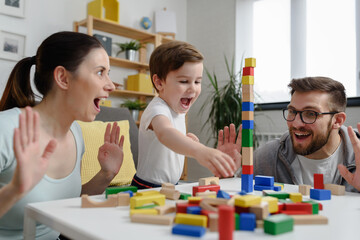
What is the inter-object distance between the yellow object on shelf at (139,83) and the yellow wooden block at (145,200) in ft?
9.82

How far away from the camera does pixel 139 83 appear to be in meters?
3.66

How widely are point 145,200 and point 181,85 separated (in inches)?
27.2

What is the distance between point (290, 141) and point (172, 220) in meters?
1.23

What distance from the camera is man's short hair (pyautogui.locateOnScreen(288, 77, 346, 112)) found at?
1598 millimetres

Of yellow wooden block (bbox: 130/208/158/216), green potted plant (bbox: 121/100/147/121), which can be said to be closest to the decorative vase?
green potted plant (bbox: 121/100/147/121)

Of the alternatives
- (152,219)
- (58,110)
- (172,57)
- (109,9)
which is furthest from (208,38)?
(152,219)

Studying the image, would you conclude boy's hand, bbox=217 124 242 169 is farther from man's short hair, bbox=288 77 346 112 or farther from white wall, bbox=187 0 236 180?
white wall, bbox=187 0 236 180

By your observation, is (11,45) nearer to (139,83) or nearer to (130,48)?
Answer: (130,48)

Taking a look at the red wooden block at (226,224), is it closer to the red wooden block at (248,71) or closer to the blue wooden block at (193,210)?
the blue wooden block at (193,210)

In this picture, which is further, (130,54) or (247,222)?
(130,54)

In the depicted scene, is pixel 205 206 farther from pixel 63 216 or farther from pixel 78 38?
pixel 78 38

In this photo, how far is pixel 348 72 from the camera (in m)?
3.11

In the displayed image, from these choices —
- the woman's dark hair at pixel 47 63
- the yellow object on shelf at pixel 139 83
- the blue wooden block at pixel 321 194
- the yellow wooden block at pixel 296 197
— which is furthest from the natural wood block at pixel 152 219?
the yellow object on shelf at pixel 139 83

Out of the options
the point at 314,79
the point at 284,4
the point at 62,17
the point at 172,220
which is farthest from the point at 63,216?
the point at 284,4
